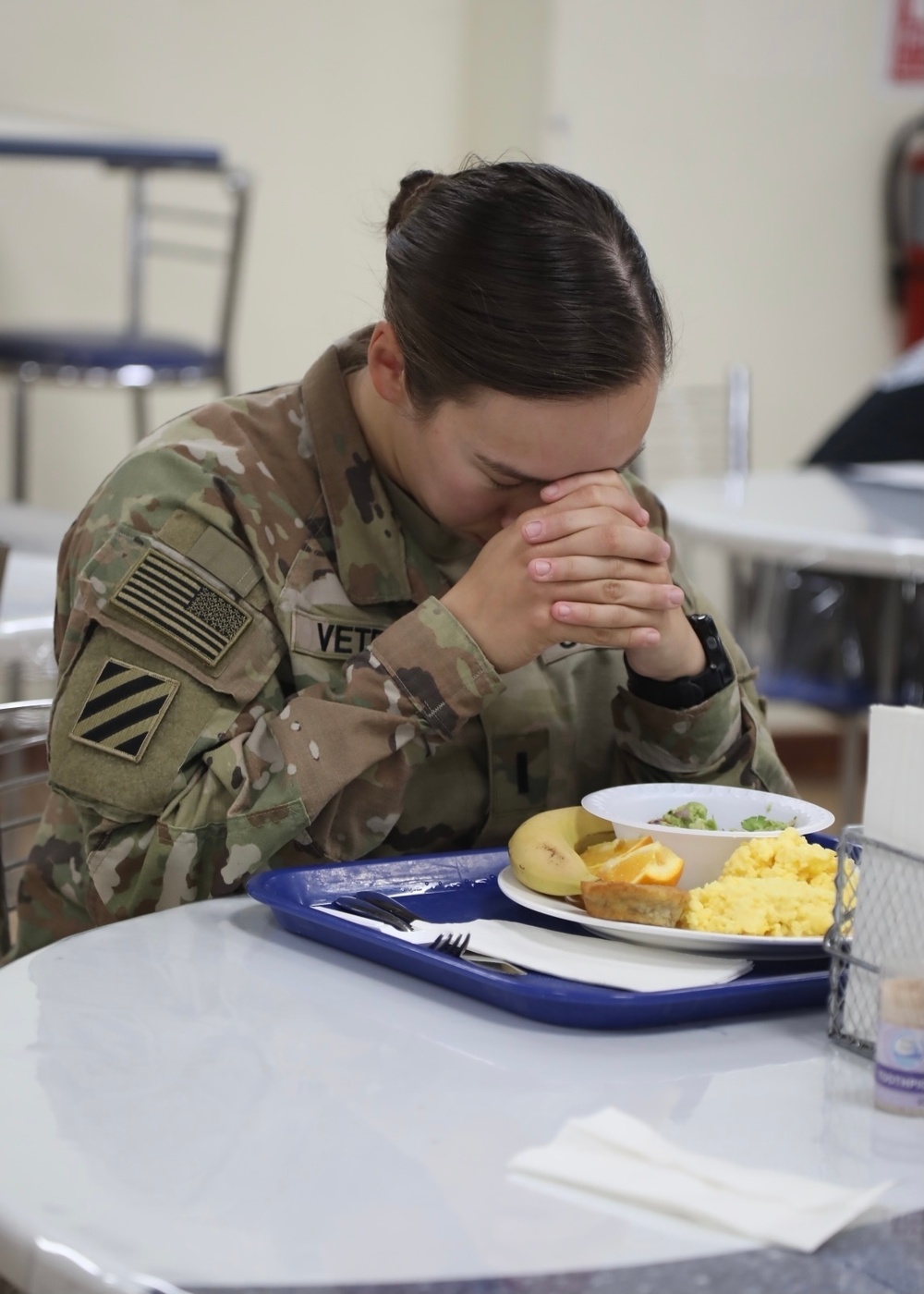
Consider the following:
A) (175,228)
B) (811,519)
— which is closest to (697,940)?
(811,519)

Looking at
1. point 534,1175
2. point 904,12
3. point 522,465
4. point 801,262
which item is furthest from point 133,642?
point 904,12

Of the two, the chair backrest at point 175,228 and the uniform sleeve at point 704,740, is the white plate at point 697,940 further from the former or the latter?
the chair backrest at point 175,228

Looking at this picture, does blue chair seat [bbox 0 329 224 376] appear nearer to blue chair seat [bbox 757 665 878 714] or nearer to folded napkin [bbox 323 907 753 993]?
blue chair seat [bbox 757 665 878 714]

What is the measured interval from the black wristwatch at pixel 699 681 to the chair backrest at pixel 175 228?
260 centimetres

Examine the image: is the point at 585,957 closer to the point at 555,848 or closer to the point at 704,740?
the point at 555,848

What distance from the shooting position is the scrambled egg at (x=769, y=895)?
0.93 meters

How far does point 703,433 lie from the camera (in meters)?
4.29

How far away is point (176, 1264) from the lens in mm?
618

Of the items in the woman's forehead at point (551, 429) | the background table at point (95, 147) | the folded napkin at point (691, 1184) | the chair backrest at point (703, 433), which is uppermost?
the background table at point (95, 147)

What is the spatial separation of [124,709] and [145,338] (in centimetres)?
245

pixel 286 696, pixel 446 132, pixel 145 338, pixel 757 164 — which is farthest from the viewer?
pixel 757 164

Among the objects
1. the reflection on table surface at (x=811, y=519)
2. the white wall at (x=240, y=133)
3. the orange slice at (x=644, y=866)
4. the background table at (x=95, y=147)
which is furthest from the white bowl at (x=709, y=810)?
the white wall at (x=240, y=133)

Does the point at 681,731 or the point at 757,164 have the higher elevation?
the point at 757,164

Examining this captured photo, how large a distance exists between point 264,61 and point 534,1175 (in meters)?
3.78
